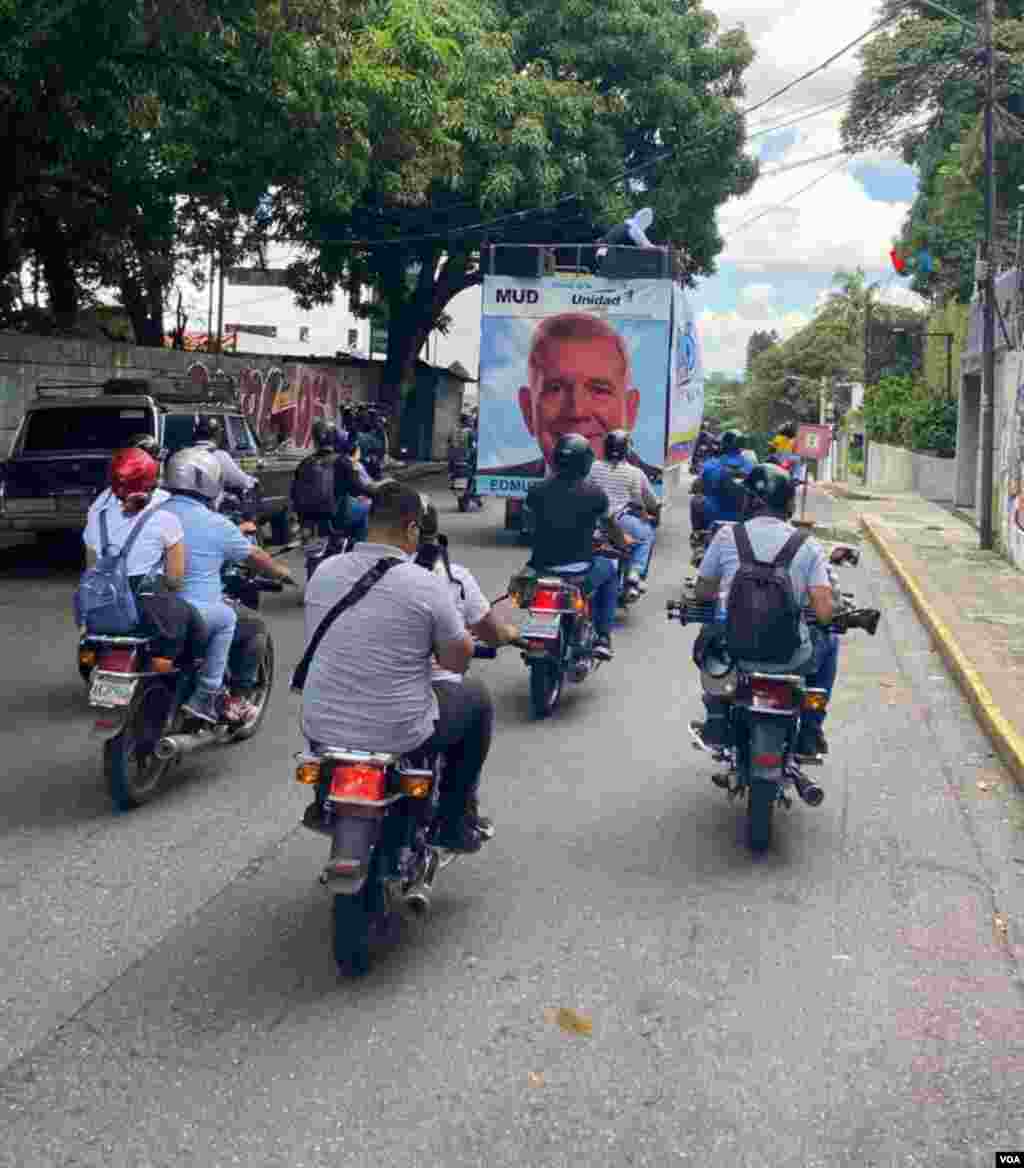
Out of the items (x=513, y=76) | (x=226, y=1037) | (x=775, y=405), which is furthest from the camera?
(x=775, y=405)

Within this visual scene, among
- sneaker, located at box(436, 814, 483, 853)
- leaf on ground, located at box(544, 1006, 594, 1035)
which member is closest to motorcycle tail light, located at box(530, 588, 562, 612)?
sneaker, located at box(436, 814, 483, 853)

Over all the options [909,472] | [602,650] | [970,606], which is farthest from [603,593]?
[909,472]

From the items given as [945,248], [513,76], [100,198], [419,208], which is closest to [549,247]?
[100,198]

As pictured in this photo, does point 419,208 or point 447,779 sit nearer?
point 447,779

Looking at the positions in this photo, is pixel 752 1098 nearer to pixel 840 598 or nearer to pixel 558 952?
pixel 558 952

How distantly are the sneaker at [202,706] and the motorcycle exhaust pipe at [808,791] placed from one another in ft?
9.45

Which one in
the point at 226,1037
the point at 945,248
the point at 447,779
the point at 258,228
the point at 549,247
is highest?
the point at 945,248

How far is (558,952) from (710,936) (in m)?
0.61

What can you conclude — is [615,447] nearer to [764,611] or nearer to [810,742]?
[810,742]

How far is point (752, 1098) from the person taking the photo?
13.3 ft

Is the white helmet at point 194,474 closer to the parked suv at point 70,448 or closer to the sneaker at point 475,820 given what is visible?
the sneaker at point 475,820

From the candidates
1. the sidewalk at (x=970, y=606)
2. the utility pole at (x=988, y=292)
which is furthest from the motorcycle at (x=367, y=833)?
the utility pole at (x=988, y=292)

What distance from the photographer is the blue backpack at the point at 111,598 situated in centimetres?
691

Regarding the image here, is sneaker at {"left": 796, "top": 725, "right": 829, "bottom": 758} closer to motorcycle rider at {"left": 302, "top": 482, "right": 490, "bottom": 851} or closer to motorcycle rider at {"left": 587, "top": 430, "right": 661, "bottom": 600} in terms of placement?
motorcycle rider at {"left": 302, "top": 482, "right": 490, "bottom": 851}
